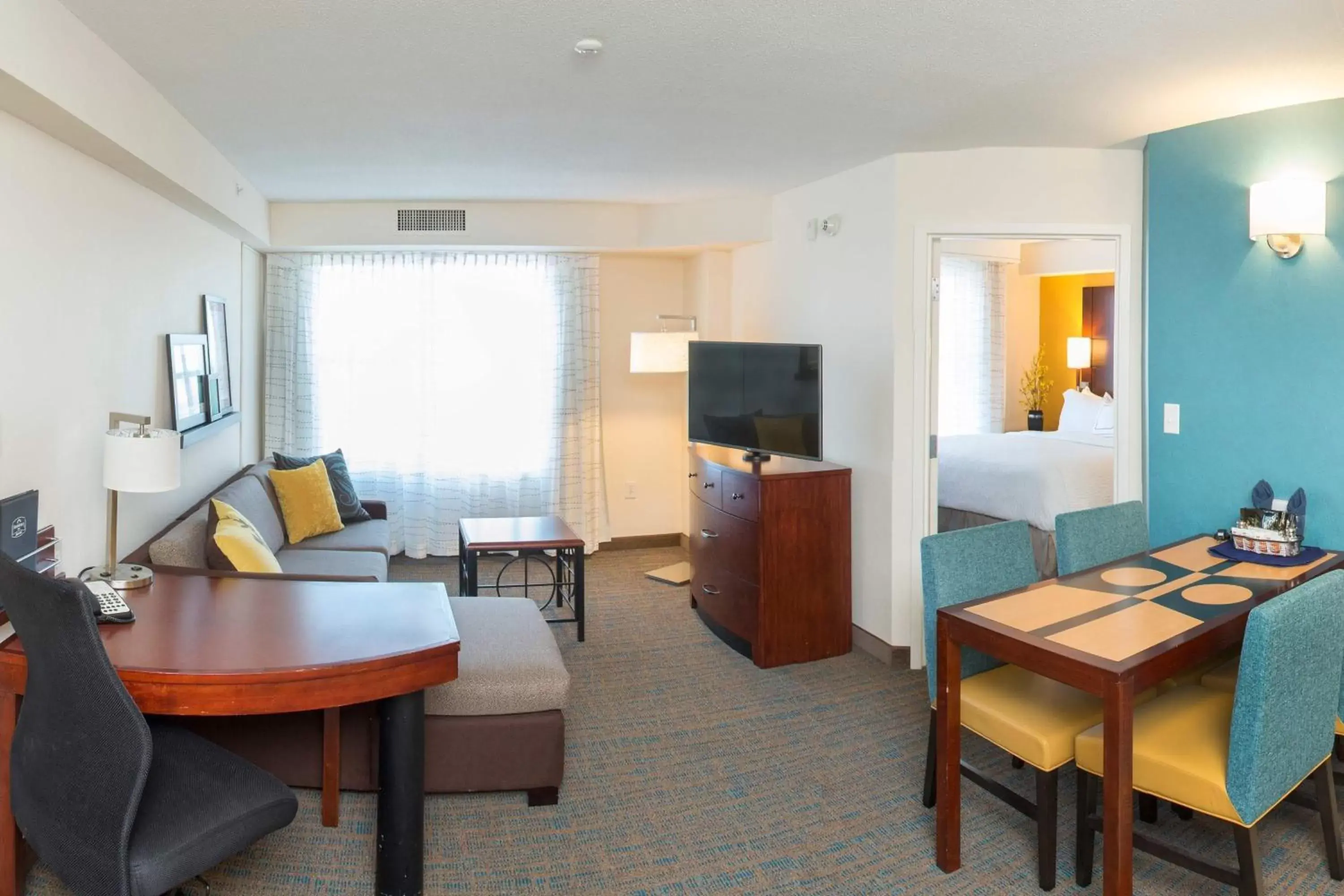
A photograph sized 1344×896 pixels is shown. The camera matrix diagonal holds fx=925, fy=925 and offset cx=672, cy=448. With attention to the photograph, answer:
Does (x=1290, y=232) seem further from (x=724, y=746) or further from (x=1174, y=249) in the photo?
(x=724, y=746)

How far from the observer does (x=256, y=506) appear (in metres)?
4.48

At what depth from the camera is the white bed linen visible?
193 inches

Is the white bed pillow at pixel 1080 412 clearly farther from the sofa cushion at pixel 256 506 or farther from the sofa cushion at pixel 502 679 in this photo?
the sofa cushion at pixel 256 506

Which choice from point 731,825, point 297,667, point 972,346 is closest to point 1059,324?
point 972,346

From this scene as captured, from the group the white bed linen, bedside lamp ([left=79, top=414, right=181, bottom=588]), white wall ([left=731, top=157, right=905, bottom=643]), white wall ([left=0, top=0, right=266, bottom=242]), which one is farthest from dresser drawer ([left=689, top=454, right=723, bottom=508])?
white wall ([left=0, top=0, right=266, bottom=242])

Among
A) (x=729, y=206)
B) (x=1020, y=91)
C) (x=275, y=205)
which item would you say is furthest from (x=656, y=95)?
(x=275, y=205)

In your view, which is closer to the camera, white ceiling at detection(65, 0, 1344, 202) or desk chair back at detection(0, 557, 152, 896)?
desk chair back at detection(0, 557, 152, 896)

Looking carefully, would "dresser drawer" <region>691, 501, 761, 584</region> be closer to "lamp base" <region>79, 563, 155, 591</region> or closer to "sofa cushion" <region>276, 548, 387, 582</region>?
"sofa cushion" <region>276, 548, 387, 582</region>

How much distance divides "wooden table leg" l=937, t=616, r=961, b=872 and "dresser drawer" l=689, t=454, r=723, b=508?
7.05 feet

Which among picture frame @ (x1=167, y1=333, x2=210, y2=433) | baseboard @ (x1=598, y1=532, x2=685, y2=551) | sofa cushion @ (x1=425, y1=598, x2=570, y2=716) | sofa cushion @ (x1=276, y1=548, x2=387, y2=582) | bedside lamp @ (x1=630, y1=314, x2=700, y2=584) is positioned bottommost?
baseboard @ (x1=598, y1=532, x2=685, y2=551)

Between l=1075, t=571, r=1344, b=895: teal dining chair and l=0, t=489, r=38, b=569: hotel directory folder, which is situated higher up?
l=0, t=489, r=38, b=569: hotel directory folder

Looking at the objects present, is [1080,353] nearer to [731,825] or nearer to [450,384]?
[450,384]

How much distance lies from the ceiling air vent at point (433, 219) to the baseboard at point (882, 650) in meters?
3.34

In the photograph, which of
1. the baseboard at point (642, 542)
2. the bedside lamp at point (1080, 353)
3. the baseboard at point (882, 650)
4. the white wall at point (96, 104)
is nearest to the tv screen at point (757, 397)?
the baseboard at point (882, 650)
